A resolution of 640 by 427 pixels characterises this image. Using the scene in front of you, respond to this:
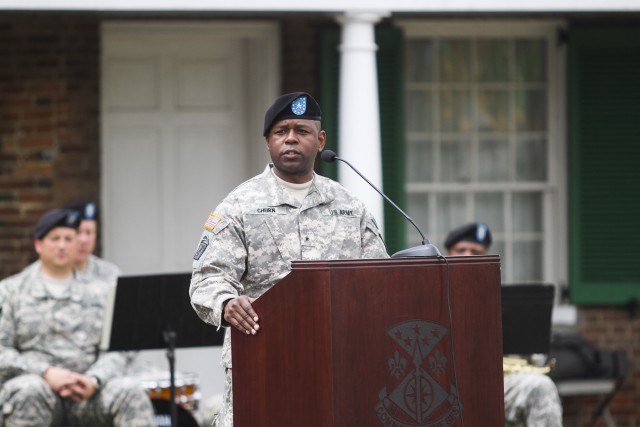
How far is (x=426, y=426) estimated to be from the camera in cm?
425

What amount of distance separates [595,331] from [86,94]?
13.4 feet

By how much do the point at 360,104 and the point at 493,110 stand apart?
6.27 feet

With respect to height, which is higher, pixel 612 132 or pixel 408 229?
pixel 612 132

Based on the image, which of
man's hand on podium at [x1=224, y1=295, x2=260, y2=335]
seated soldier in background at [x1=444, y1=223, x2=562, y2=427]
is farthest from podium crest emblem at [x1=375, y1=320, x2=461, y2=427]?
seated soldier in background at [x1=444, y1=223, x2=562, y2=427]

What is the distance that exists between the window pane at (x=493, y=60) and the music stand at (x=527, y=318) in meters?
3.28

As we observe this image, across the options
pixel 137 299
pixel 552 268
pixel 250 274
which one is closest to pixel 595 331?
pixel 552 268

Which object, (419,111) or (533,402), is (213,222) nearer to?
(533,402)

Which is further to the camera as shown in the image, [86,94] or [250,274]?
[86,94]

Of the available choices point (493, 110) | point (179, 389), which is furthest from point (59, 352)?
point (493, 110)

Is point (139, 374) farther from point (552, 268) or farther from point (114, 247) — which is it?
point (552, 268)

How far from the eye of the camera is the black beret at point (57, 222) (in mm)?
7363

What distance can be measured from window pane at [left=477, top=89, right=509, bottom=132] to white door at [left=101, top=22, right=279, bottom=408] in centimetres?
164

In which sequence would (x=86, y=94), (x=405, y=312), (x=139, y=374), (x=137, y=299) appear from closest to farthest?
(x=405, y=312) < (x=137, y=299) < (x=139, y=374) < (x=86, y=94)

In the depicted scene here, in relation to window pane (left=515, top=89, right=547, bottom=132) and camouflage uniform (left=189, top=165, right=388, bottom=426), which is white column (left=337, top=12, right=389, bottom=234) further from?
camouflage uniform (left=189, top=165, right=388, bottom=426)
